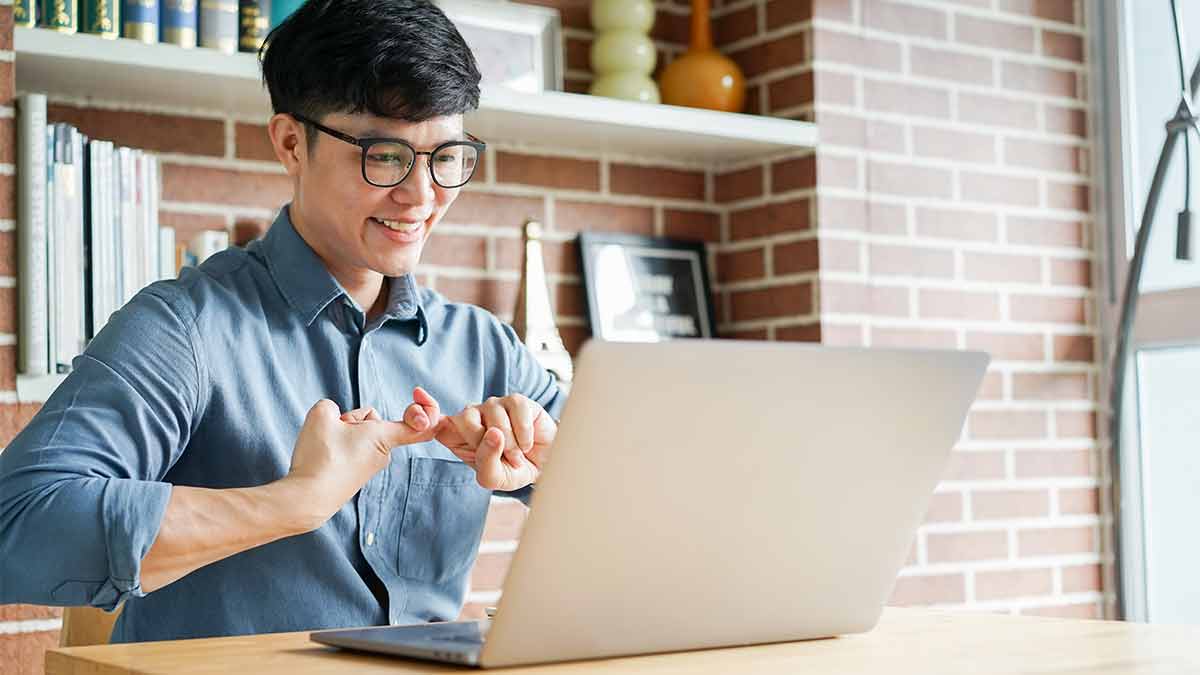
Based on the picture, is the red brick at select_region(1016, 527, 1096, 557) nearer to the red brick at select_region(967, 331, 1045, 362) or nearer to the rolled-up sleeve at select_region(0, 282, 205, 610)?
the red brick at select_region(967, 331, 1045, 362)

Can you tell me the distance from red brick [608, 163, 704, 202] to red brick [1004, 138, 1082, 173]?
2.11ft

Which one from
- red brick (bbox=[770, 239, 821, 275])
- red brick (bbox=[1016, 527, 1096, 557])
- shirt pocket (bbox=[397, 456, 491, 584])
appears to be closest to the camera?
shirt pocket (bbox=[397, 456, 491, 584])

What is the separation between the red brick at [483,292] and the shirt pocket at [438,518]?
970 millimetres

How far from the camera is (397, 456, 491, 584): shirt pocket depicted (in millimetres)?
1773

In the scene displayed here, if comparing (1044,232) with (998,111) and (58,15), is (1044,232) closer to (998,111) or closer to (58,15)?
(998,111)

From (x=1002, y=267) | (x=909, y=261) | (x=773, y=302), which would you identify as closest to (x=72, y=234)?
(x=773, y=302)

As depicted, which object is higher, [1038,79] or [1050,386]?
[1038,79]

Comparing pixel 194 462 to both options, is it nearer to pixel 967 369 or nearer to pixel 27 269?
pixel 27 269

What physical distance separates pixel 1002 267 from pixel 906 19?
54 cm

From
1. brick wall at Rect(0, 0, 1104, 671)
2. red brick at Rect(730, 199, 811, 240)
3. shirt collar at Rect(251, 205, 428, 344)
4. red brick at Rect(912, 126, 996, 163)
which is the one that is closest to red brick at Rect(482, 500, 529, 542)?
brick wall at Rect(0, 0, 1104, 671)

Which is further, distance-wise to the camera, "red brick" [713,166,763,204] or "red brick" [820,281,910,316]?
"red brick" [713,166,763,204]

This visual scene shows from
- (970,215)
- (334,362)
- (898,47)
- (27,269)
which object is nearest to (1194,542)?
(970,215)

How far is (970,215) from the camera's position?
3.08m

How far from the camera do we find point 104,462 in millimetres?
1452
